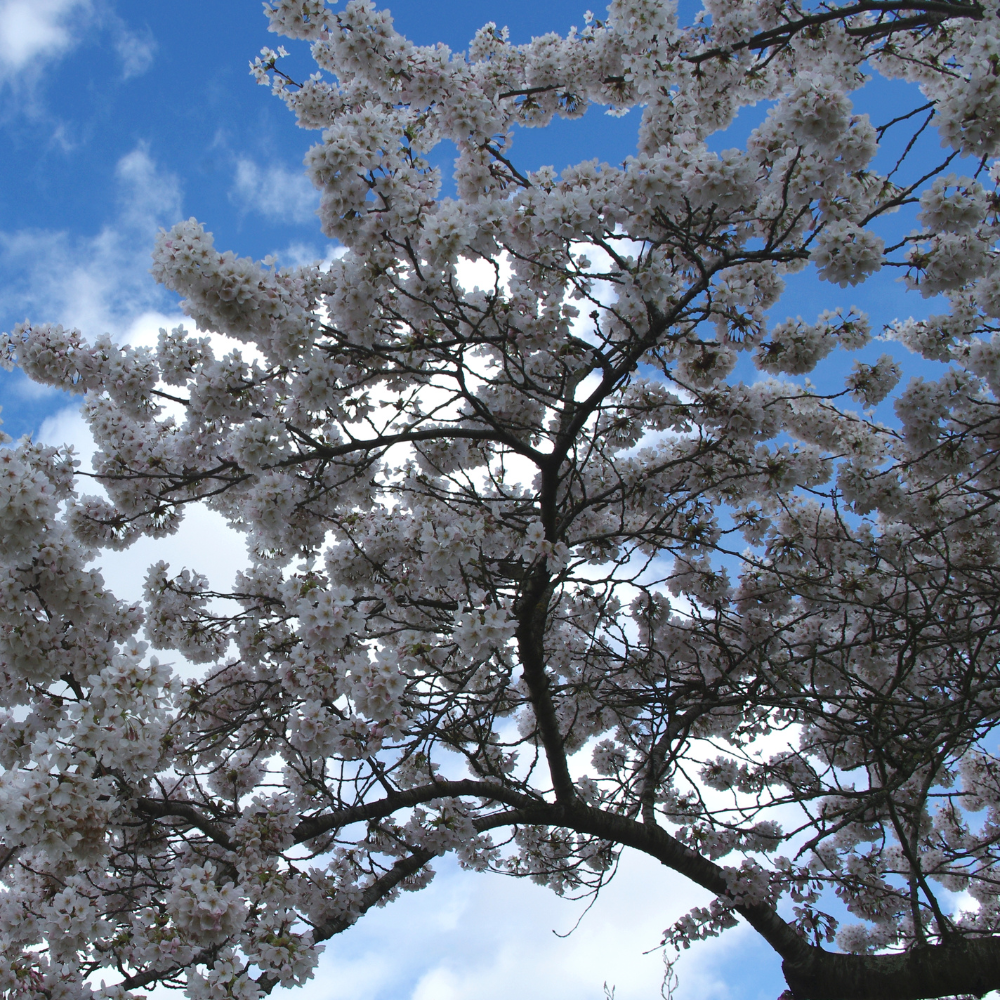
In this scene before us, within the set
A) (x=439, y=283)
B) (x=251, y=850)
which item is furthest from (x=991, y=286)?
(x=251, y=850)

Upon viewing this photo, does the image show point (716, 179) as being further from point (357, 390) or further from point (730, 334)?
point (357, 390)

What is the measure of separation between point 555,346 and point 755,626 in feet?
11.3

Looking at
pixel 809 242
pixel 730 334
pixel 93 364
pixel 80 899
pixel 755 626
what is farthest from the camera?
pixel 755 626

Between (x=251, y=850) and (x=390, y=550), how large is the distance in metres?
2.25

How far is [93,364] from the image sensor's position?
4.69 meters

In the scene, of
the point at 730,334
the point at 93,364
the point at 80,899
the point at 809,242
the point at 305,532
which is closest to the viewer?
the point at 80,899

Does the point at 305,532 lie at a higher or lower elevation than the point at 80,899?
higher

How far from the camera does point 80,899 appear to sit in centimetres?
369

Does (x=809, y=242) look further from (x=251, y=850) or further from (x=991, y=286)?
(x=251, y=850)

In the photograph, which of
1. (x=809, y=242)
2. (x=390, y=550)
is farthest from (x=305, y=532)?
(x=809, y=242)

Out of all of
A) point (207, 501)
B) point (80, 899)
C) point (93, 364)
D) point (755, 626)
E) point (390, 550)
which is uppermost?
point (207, 501)

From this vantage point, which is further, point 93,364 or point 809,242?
point 93,364

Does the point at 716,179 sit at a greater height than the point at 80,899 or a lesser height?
greater

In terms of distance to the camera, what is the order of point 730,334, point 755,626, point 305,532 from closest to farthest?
point 305,532 → point 730,334 → point 755,626
